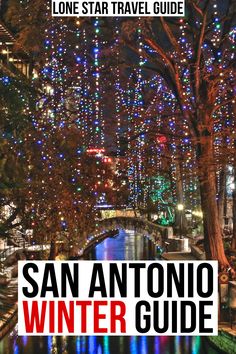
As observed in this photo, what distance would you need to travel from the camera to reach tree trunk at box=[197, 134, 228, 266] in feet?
47.7

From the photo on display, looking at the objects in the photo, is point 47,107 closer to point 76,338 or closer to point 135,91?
point 135,91

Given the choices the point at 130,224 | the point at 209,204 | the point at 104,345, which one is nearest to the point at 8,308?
the point at 104,345

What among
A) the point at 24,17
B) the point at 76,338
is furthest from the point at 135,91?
the point at 76,338

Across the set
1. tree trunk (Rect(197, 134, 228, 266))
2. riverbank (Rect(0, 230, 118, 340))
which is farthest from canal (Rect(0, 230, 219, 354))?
tree trunk (Rect(197, 134, 228, 266))

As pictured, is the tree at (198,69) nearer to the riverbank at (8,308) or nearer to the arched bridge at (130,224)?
the riverbank at (8,308)

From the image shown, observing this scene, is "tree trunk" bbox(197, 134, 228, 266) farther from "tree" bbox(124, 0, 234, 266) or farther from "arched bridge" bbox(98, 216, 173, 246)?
"arched bridge" bbox(98, 216, 173, 246)

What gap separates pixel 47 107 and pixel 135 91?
2.40m

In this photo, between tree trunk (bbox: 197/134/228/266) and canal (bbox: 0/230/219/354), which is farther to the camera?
tree trunk (bbox: 197/134/228/266)

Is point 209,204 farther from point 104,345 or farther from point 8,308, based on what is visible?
point 8,308

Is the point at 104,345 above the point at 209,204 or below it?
below

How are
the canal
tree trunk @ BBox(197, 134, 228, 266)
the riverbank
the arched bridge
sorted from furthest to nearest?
the arched bridge < the riverbank < tree trunk @ BBox(197, 134, 228, 266) < the canal

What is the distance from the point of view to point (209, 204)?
15773 mm

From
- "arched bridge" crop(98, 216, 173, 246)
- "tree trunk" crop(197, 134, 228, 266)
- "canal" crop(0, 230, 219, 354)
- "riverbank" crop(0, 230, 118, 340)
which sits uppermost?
"arched bridge" crop(98, 216, 173, 246)

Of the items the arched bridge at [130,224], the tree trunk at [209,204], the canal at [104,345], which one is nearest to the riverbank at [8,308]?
the canal at [104,345]
